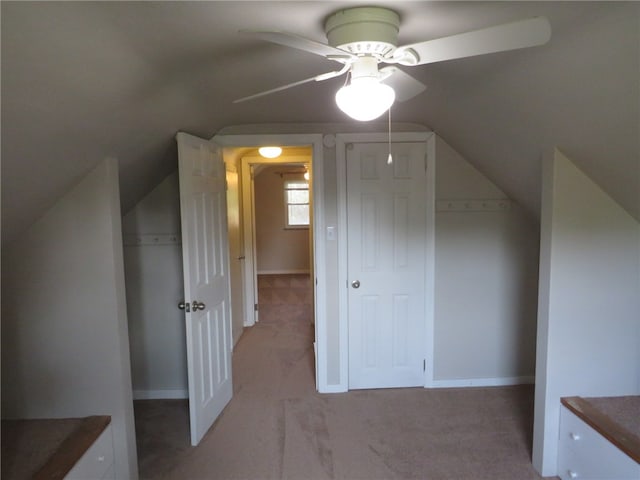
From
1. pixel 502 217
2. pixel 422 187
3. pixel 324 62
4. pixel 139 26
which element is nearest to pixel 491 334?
pixel 502 217

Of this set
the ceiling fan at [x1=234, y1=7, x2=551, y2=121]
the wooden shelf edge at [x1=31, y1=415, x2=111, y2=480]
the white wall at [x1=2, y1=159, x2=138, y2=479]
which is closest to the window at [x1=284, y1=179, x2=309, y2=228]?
the white wall at [x1=2, y1=159, x2=138, y2=479]

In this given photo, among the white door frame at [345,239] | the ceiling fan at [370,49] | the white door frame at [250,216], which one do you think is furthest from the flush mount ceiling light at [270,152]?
the ceiling fan at [370,49]

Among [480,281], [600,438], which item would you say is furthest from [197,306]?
[600,438]

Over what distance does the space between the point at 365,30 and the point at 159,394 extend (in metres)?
3.05

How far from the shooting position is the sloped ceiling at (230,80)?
1.24 m

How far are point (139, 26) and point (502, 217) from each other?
276 centimetres

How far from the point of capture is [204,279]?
9.25ft

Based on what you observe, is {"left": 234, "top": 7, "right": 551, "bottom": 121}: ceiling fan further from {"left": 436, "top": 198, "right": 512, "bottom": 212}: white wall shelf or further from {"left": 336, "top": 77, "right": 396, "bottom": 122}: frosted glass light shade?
{"left": 436, "top": 198, "right": 512, "bottom": 212}: white wall shelf

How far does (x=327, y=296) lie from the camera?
3.34 meters

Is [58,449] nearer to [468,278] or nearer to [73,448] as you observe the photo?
[73,448]

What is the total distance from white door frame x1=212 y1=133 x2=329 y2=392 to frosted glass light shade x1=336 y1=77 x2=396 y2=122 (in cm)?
184

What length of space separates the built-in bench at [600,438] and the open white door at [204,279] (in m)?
2.08

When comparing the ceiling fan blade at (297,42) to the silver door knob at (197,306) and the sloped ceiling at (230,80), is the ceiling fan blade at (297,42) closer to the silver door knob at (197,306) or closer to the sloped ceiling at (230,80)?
the sloped ceiling at (230,80)

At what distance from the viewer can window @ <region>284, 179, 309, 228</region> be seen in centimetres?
809
